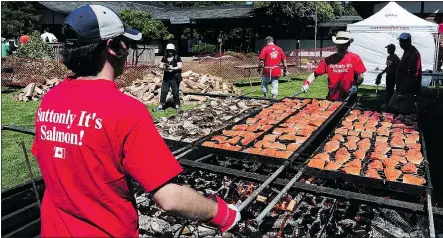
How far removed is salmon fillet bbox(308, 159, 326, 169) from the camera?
12.4 ft

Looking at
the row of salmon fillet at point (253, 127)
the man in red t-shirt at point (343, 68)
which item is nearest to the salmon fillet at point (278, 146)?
the row of salmon fillet at point (253, 127)

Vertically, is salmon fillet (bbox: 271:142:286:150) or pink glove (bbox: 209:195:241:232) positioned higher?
pink glove (bbox: 209:195:241:232)

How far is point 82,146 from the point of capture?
1.67 metres

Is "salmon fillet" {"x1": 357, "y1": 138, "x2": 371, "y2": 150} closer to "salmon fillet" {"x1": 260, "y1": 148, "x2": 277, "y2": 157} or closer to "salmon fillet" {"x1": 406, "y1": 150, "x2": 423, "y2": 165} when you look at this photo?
"salmon fillet" {"x1": 406, "y1": 150, "x2": 423, "y2": 165}

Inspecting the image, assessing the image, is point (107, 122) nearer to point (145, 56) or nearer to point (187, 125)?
point (187, 125)

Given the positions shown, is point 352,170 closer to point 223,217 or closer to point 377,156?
point 377,156

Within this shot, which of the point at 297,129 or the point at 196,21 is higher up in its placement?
the point at 196,21

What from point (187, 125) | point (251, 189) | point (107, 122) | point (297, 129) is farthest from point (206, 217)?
point (187, 125)

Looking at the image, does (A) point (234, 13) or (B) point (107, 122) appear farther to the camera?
(A) point (234, 13)

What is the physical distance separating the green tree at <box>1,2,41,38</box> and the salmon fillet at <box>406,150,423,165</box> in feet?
91.4

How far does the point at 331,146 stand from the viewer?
459 centimetres

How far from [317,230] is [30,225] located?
8.64 feet

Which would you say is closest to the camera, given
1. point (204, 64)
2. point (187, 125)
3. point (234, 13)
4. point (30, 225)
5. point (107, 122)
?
point (107, 122)

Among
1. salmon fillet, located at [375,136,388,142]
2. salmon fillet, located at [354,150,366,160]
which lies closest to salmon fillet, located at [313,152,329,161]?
salmon fillet, located at [354,150,366,160]
